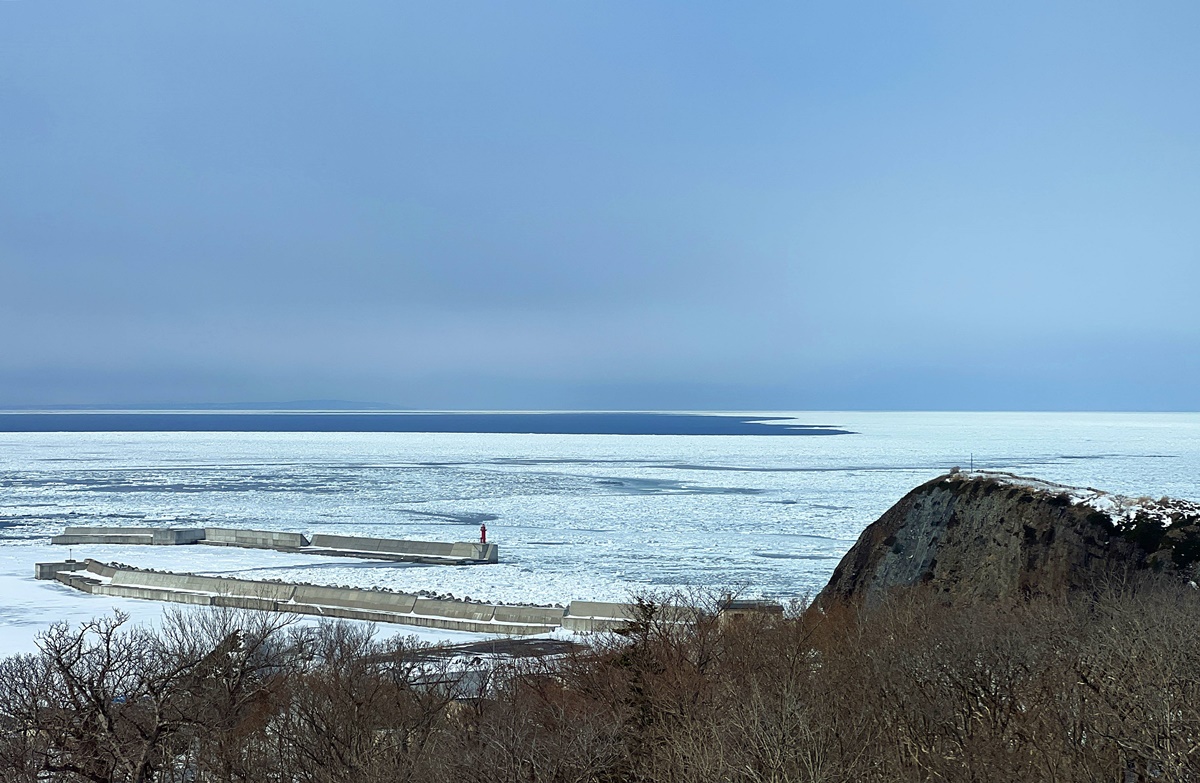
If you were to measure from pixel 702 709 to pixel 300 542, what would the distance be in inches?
1642

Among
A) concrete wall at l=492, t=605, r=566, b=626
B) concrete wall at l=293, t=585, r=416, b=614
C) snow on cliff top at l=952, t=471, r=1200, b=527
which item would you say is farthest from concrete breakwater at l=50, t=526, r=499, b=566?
snow on cliff top at l=952, t=471, r=1200, b=527

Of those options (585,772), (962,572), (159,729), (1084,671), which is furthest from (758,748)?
(962,572)

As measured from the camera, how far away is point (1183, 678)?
15.6m

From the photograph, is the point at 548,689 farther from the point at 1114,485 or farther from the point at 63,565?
the point at 1114,485

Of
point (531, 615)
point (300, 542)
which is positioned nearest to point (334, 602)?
point (531, 615)

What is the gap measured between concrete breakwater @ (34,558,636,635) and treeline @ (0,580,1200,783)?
336 inches

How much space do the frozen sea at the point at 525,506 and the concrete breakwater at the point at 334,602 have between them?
1.51 m

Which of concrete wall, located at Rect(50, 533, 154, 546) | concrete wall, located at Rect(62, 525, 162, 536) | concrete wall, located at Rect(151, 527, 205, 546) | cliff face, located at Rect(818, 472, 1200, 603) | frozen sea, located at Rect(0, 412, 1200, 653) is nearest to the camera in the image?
cliff face, located at Rect(818, 472, 1200, 603)

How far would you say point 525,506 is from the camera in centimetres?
7188

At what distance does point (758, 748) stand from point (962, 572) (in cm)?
2564

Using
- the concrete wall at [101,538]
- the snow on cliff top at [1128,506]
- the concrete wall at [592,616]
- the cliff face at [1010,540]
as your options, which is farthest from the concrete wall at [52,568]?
the snow on cliff top at [1128,506]

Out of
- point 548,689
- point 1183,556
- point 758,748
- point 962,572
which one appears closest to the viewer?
point 758,748

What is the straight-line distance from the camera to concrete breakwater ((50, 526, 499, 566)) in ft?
171

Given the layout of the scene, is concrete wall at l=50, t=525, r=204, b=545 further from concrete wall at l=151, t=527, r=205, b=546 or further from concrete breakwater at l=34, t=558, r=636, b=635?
concrete breakwater at l=34, t=558, r=636, b=635
